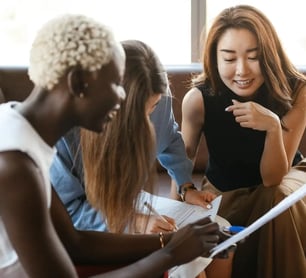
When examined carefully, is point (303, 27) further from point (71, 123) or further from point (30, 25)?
point (71, 123)

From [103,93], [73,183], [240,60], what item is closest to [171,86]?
[240,60]

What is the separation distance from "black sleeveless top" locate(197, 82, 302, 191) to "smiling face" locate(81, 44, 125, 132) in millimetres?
937

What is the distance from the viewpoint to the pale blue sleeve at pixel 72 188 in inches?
51.8

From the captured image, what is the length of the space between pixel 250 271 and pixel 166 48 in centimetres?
128

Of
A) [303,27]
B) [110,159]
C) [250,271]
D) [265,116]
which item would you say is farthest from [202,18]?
[110,159]

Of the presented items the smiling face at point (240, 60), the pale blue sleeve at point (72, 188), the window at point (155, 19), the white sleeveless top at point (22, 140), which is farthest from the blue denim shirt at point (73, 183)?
the window at point (155, 19)

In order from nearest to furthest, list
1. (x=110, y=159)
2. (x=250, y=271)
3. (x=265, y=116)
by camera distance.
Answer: (x=110, y=159) < (x=265, y=116) < (x=250, y=271)

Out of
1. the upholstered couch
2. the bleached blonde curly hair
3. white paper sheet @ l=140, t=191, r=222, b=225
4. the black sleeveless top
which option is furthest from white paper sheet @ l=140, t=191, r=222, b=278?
the upholstered couch

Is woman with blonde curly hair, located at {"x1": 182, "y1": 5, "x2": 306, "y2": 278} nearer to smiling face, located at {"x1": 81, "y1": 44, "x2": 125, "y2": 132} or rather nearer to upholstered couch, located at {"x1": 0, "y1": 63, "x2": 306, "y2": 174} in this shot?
upholstered couch, located at {"x1": 0, "y1": 63, "x2": 306, "y2": 174}

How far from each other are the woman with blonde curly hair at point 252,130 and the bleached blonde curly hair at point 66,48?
84 centimetres

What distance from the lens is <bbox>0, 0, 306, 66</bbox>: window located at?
8.52 ft

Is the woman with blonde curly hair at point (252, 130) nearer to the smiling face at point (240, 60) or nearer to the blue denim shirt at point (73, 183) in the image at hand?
the smiling face at point (240, 60)

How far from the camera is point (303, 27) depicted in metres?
2.63

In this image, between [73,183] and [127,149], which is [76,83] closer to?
[127,149]
